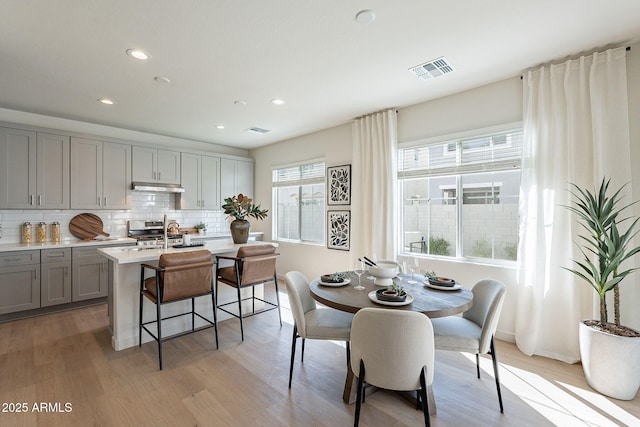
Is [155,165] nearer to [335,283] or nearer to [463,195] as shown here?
[335,283]

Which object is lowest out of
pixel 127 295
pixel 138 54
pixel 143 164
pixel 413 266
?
pixel 127 295

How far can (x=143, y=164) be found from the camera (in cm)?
509

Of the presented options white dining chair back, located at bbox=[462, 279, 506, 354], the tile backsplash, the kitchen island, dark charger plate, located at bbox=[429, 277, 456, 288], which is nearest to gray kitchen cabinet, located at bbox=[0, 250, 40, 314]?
the tile backsplash

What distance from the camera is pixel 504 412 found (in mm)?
2098

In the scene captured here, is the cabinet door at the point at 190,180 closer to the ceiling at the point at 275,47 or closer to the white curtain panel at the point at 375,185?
the ceiling at the point at 275,47

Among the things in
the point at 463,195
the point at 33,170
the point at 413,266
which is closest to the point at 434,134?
the point at 463,195

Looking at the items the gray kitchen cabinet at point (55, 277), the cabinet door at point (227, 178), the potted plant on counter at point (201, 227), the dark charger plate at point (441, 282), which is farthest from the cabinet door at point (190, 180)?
the dark charger plate at point (441, 282)

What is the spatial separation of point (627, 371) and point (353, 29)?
3.32 metres

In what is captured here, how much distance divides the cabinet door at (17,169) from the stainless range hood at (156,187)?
4.05ft

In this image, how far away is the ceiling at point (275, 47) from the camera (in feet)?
6.88

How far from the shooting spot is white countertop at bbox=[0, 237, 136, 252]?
3771mm

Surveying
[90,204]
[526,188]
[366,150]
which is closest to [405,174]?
[366,150]

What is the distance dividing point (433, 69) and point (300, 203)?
338cm

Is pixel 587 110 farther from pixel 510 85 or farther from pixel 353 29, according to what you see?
pixel 353 29
